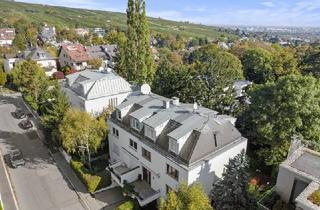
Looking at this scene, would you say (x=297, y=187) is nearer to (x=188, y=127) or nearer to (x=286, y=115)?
(x=188, y=127)

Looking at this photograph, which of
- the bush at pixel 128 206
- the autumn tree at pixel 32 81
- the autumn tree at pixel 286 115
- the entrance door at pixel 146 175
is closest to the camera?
the bush at pixel 128 206

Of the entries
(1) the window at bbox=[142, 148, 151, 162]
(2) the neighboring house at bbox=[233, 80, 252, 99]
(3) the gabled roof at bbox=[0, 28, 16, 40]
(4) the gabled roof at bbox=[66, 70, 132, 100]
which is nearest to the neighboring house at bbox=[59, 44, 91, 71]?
(4) the gabled roof at bbox=[66, 70, 132, 100]

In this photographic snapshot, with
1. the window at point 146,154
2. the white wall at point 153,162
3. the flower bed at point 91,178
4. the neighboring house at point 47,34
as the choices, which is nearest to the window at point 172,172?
the white wall at point 153,162

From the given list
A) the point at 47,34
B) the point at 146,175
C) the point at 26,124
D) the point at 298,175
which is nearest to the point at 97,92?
the point at 146,175

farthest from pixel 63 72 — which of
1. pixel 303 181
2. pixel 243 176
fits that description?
pixel 303 181

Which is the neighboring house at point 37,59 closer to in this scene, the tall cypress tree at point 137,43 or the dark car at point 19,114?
→ the dark car at point 19,114

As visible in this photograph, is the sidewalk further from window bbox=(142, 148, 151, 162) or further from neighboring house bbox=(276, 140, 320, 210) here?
neighboring house bbox=(276, 140, 320, 210)
